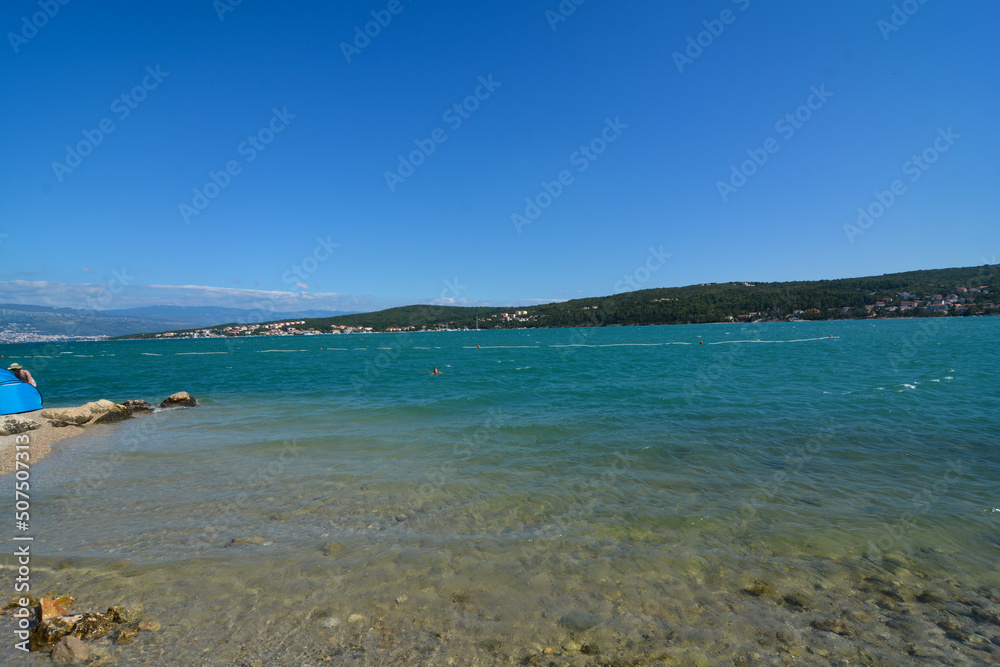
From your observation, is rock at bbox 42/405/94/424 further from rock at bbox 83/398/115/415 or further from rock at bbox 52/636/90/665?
rock at bbox 52/636/90/665

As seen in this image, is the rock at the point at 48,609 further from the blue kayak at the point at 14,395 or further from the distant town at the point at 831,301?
the distant town at the point at 831,301

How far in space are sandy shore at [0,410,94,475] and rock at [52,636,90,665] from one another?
10631 millimetres

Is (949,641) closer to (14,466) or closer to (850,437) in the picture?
(850,437)

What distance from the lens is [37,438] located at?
14.9 m

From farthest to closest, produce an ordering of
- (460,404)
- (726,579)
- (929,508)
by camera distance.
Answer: (460,404)
(929,508)
(726,579)

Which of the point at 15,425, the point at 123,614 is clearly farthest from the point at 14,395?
the point at 123,614

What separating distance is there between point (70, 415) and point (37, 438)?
397 cm

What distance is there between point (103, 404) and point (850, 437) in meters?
28.3

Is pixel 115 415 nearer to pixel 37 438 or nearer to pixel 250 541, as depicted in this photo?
pixel 37 438

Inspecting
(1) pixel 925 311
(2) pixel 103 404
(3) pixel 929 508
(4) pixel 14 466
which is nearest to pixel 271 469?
(4) pixel 14 466

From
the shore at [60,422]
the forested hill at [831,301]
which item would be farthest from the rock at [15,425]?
the forested hill at [831,301]

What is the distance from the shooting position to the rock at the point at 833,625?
4.88 metres

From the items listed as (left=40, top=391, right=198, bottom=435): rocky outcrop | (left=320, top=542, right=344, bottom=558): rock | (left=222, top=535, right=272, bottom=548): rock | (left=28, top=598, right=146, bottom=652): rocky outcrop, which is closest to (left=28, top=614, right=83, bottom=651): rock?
(left=28, top=598, right=146, bottom=652): rocky outcrop

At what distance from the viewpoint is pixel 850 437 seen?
1368cm
